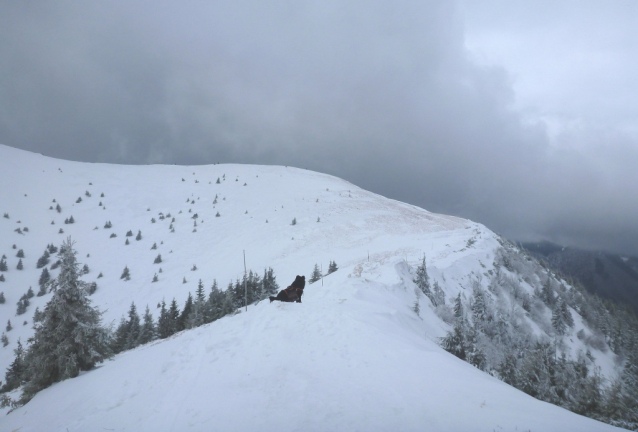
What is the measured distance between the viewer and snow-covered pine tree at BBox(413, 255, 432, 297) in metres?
21.5

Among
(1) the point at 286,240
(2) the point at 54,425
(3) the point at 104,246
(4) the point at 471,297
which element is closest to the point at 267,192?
(1) the point at 286,240

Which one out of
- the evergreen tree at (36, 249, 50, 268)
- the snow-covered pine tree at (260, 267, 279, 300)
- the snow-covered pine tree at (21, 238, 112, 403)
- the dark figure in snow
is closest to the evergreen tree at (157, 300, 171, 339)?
the snow-covered pine tree at (260, 267, 279, 300)

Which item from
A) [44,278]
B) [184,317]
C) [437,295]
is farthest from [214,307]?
[44,278]

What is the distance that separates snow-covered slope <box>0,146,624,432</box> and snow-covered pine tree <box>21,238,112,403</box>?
2.69 feet

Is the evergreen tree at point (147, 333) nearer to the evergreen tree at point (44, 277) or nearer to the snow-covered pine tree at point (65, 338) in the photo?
the snow-covered pine tree at point (65, 338)

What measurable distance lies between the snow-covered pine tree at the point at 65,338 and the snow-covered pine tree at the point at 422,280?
1954cm

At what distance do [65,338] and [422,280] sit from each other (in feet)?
70.7

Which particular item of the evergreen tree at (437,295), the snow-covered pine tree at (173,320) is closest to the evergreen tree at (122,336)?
the snow-covered pine tree at (173,320)

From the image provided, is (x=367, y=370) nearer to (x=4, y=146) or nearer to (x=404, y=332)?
(x=404, y=332)

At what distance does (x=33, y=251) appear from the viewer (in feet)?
124

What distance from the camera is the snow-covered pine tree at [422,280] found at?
21453 millimetres

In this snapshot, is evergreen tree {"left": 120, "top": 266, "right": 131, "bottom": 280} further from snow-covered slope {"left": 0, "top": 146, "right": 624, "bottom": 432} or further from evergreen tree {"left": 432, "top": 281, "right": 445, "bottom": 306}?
evergreen tree {"left": 432, "top": 281, "right": 445, "bottom": 306}

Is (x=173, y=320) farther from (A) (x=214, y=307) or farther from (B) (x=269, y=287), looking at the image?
(B) (x=269, y=287)

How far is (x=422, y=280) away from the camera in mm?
22203
